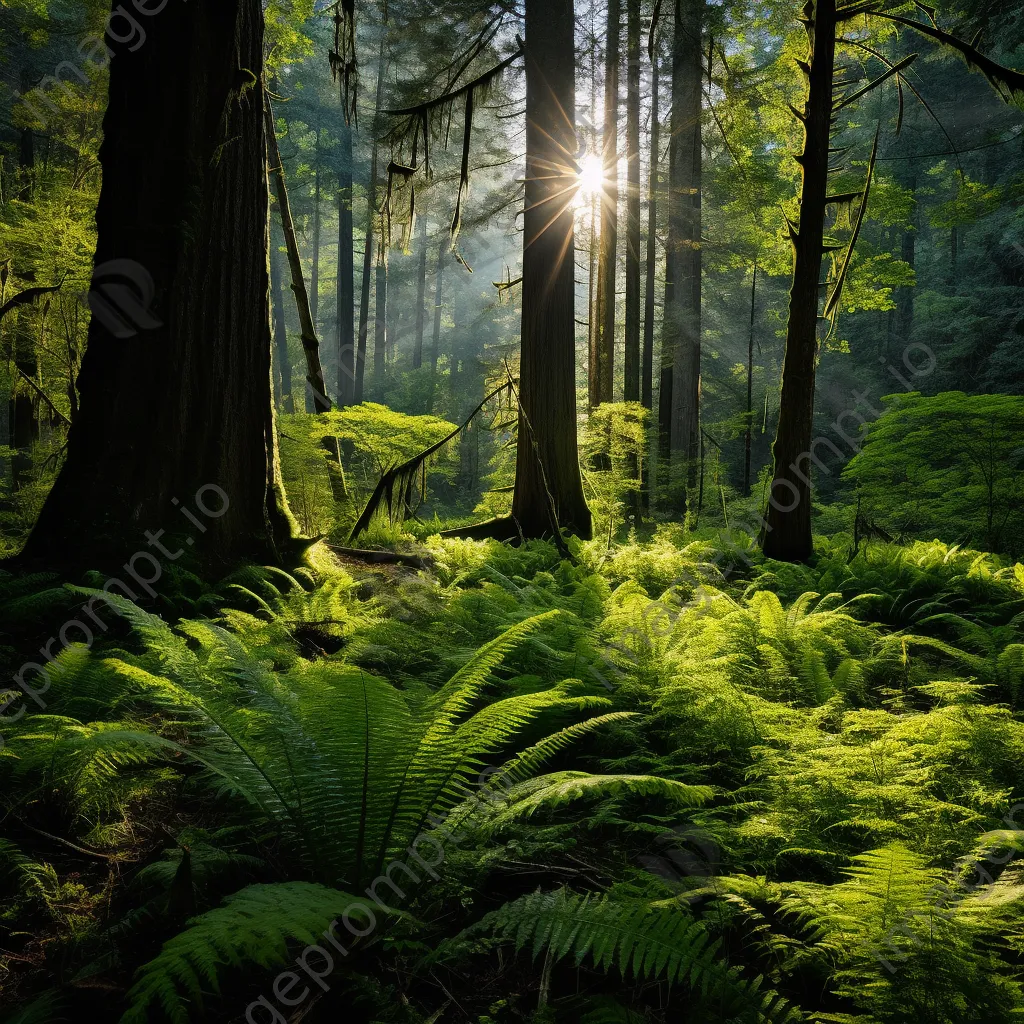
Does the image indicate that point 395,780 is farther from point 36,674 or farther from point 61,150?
point 61,150

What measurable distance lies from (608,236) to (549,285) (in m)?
5.76

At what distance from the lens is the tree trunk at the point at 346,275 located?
79.0 feet

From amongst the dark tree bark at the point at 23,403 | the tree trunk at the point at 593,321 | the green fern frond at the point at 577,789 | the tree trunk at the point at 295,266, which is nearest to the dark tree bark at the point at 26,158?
the dark tree bark at the point at 23,403

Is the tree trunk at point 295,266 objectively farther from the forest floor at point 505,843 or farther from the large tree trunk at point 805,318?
the forest floor at point 505,843

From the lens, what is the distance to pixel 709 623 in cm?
359

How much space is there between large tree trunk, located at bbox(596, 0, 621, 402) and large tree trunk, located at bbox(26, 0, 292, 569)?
25.8 feet

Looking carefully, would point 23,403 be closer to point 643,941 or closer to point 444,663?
point 444,663

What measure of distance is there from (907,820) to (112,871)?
7.25 feet

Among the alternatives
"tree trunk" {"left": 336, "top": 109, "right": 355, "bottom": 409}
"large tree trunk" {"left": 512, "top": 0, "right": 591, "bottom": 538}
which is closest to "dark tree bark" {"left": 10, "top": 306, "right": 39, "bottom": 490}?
"large tree trunk" {"left": 512, "top": 0, "right": 591, "bottom": 538}

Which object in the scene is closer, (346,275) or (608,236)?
(608,236)

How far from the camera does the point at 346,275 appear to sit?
24.3 metres

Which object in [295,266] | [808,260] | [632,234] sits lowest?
[808,260]

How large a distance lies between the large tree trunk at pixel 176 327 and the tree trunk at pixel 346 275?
19.7 meters

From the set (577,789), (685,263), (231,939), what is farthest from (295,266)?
(685,263)
